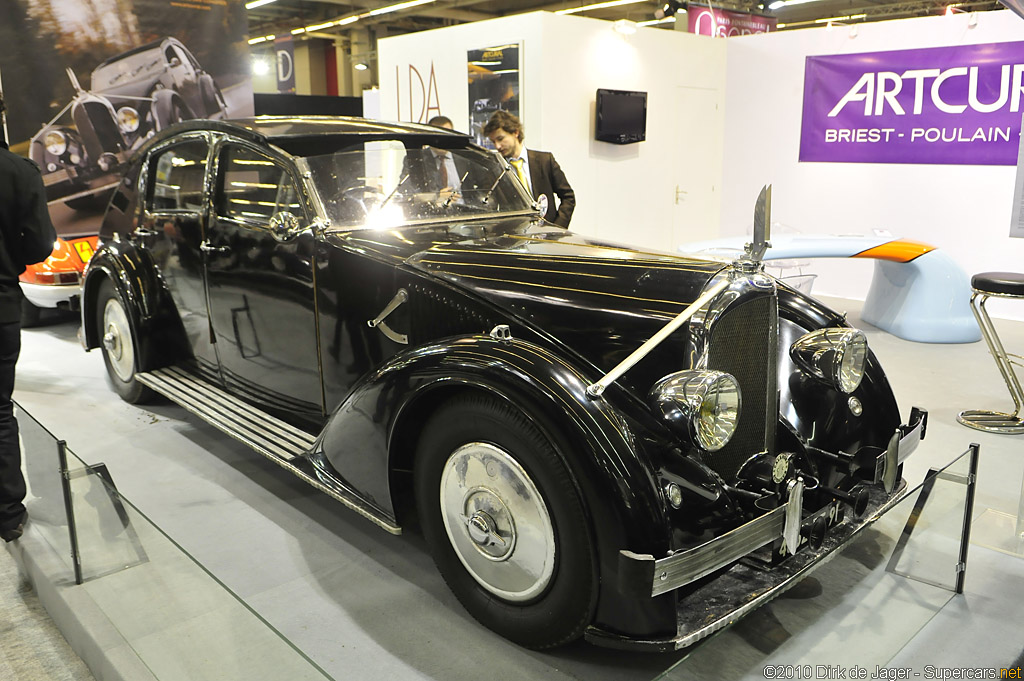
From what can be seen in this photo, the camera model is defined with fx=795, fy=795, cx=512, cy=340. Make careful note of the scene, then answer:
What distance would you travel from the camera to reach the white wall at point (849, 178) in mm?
6820

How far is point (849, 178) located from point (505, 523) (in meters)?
6.73

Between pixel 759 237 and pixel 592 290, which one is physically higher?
pixel 759 237

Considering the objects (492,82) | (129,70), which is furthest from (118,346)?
(492,82)

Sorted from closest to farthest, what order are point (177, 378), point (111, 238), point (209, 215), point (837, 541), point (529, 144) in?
point (837, 541) < point (209, 215) < point (177, 378) < point (111, 238) < point (529, 144)

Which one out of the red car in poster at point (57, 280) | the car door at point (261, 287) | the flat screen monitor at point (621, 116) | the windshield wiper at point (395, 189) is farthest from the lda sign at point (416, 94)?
the windshield wiper at point (395, 189)

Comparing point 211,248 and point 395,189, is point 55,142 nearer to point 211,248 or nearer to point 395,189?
point 211,248

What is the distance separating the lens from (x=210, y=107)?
7.73 metres

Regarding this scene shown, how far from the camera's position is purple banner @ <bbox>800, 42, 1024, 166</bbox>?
21.6ft

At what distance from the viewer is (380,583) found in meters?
2.58

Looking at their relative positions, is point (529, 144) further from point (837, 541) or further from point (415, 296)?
point (837, 541)

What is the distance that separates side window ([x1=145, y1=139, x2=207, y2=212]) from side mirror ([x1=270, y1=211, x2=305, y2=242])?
76 centimetres

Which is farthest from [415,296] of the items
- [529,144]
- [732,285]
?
[529,144]

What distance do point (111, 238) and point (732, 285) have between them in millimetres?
3498

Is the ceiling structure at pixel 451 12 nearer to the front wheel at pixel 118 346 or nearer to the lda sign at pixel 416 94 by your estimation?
the lda sign at pixel 416 94
